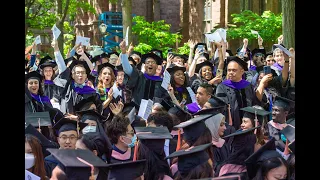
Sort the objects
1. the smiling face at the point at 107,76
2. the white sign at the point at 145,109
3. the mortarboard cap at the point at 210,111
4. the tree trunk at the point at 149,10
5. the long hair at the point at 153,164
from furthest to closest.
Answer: the tree trunk at the point at 149,10 → the smiling face at the point at 107,76 → the white sign at the point at 145,109 → the mortarboard cap at the point at 210,111 → the long hair at the point at 153,164

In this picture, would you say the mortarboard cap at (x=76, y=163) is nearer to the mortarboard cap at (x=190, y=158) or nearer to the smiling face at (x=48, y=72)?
the mortarboard cap at (x=190, y=158)

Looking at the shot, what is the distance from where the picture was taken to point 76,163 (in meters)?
5.35

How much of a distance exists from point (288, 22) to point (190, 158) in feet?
Result: 22.9

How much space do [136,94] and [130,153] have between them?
412 cm

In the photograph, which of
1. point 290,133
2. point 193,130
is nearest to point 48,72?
point 193,130

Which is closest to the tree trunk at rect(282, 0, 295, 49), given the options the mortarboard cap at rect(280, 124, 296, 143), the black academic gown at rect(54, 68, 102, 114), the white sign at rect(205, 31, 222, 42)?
the white sign at rect(205, 31, 222, 42)

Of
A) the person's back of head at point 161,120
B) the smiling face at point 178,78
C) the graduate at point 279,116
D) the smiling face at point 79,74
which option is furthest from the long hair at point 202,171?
the smiling face at point 79,74

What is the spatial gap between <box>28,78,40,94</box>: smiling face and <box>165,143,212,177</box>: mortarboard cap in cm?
392

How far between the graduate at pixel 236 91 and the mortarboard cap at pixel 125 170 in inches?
167

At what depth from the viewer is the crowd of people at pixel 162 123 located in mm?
5973

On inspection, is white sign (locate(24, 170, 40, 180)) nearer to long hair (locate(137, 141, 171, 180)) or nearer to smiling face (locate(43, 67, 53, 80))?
long hair (locate(137, 141, 171, 180))

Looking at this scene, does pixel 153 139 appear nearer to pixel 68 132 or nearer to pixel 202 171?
pixel 202 171

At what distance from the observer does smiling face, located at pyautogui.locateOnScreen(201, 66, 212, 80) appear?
11.5m
